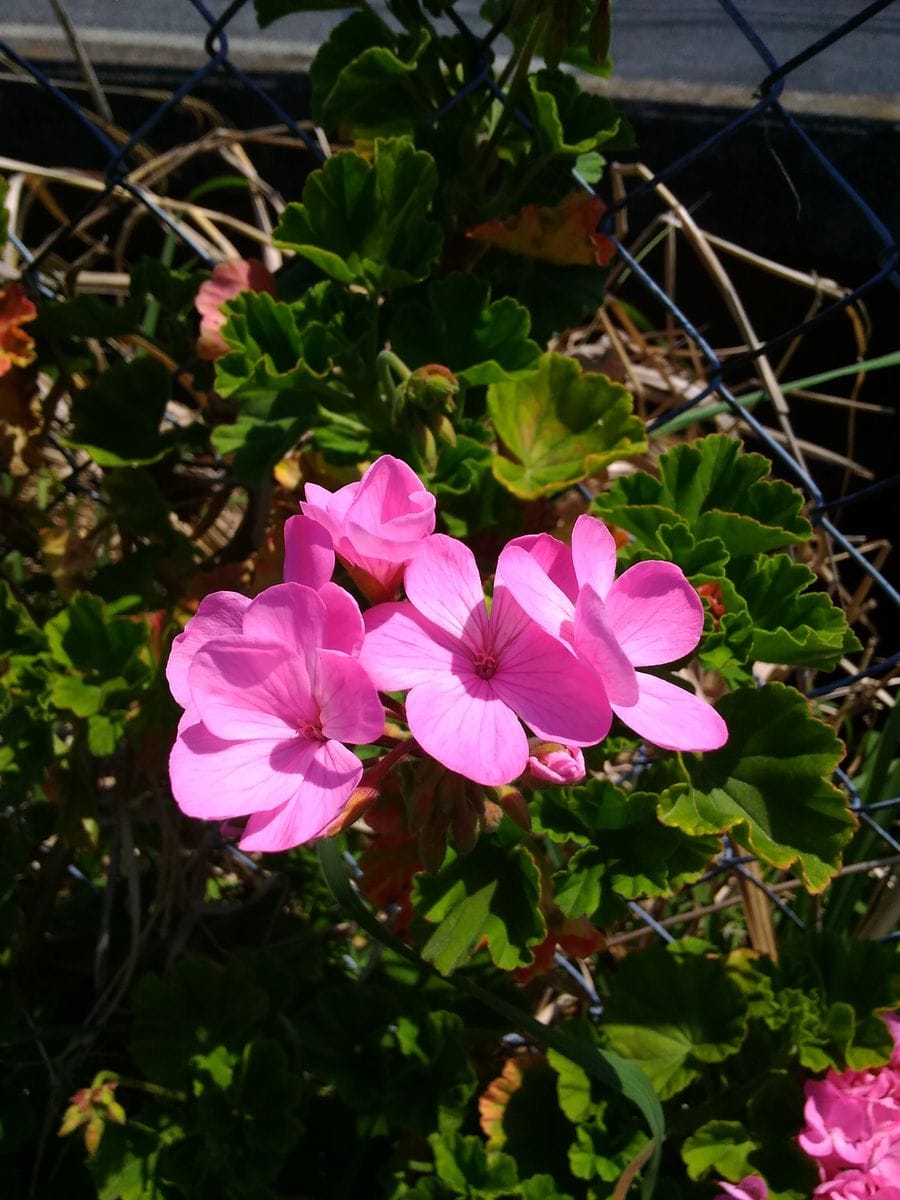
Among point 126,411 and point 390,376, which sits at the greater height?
point 390,376

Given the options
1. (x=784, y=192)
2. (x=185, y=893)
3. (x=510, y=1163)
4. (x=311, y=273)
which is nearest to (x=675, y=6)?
(x=784, y=192)

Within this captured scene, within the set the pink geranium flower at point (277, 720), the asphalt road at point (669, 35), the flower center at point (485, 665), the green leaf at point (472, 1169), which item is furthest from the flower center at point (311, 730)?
the asphalt road at point (669, 35)

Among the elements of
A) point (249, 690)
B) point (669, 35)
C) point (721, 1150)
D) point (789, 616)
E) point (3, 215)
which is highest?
point (669, 35)

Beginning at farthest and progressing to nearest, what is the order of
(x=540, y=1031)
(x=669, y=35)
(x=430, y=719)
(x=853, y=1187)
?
(x=669, y=35) → (x=853, y=1187) → (x=540, y=1031) → (x=430, y=719)

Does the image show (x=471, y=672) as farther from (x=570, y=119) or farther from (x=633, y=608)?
(x=570, y=119)

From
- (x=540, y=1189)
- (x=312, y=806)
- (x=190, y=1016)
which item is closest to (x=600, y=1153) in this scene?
(x=540, y=1189)

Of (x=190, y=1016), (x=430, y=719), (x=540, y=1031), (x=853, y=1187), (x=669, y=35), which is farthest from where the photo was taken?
(x=669, y=35)

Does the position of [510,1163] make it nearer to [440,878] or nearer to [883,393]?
[440,878]

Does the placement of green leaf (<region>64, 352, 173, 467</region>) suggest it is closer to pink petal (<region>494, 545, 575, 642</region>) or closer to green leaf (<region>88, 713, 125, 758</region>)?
green leaf (<region>88, 713, 125, 758</region>)

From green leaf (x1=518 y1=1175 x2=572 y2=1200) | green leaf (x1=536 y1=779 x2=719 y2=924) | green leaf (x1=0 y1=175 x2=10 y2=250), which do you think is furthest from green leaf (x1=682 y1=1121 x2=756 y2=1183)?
green leaf (x1=0 y1=175 x2=10 y2=250)
